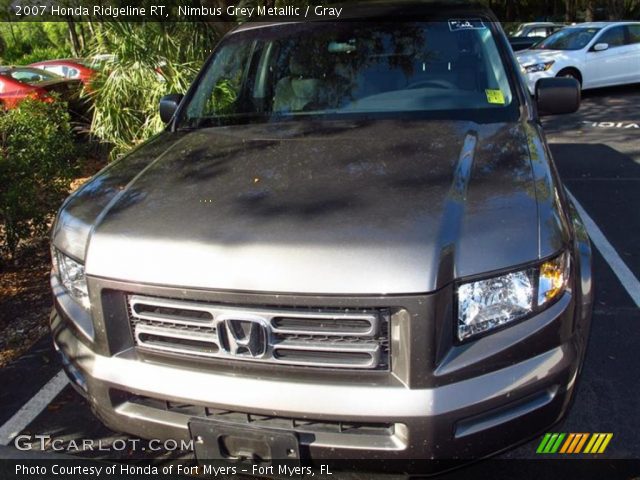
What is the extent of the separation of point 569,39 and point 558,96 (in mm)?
10648

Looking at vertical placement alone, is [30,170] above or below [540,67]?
above

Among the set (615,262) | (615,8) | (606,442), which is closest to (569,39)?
(615,262)

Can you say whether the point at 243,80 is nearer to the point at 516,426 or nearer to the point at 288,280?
the point at 288,280

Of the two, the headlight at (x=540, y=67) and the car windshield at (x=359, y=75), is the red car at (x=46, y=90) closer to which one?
the car windshield at (x=359, y=75)

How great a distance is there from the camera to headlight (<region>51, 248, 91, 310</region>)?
8.01 ft

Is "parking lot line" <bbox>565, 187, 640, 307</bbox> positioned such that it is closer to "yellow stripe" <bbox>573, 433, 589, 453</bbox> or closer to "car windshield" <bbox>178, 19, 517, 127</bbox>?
"yellow stripe" <bbox>573, 433, 589, 453</bbox>

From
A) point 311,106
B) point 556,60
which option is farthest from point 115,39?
point 556,60

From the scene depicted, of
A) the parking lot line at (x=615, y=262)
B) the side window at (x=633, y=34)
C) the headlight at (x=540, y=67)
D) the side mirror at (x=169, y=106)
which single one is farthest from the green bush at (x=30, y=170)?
the side window at (x=633, y=34)

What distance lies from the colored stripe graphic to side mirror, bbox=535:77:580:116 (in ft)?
6.16

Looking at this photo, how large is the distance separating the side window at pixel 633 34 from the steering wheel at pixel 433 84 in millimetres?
11495

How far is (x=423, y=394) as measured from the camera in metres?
1.95

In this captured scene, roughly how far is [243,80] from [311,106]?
2.43 ft

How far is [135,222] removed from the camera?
90.7 inches

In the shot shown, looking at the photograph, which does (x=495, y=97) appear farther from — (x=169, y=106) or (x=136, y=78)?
(x=136, y=78)
